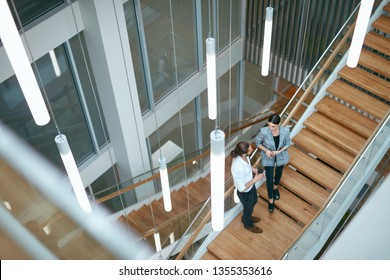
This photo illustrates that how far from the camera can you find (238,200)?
778 cm

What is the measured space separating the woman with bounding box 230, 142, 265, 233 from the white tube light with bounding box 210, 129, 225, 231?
1.55 metres

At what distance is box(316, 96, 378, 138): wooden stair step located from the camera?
8125 mm

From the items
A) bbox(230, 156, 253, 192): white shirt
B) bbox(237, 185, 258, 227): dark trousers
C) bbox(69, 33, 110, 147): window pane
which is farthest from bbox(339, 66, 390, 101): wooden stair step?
bbox(69, 33, 110, 147): window pane

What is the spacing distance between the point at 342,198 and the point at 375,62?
2.28 meters

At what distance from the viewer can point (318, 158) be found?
8367mm

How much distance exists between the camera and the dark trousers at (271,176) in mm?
7457

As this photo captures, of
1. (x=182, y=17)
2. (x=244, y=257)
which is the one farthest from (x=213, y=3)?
(x=244, y=257)

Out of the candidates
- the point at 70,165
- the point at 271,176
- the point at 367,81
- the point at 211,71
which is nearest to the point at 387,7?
the point at 367,81

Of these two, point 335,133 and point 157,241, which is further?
point 157,241

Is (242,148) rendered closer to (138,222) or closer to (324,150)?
(324,150)

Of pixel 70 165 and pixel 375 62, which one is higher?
pixel 70 165

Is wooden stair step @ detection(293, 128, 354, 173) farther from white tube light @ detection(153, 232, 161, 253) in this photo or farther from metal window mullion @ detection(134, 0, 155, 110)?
white tube light @ detection(153, 232, 161, 253)

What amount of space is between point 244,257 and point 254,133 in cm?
358
